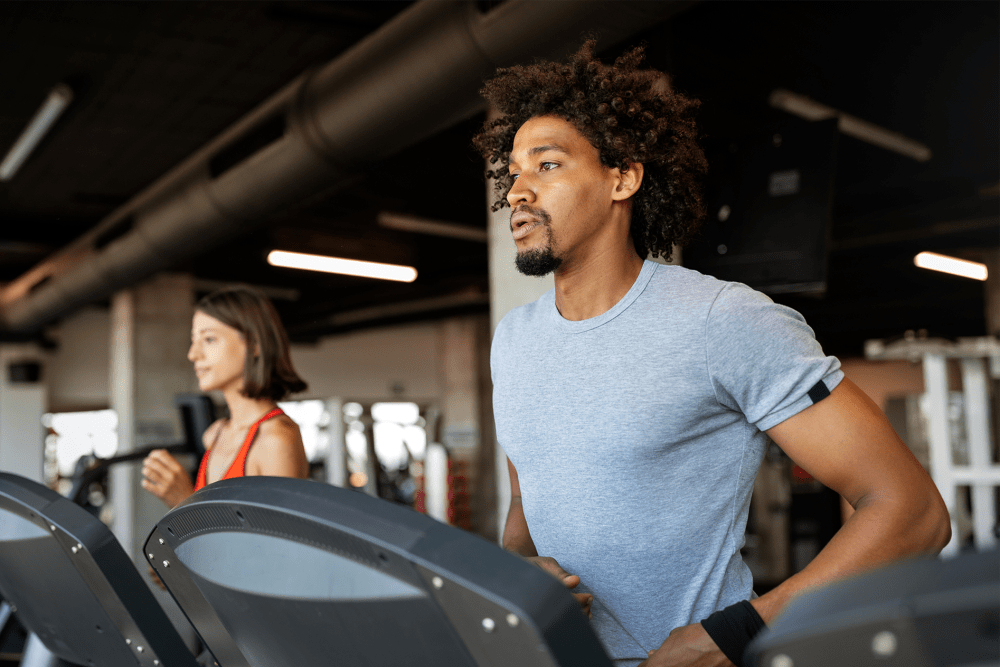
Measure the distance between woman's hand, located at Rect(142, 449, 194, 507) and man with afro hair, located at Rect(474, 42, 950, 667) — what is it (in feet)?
3.77

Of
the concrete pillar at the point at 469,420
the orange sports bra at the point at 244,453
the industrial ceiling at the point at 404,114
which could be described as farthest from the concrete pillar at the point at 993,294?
the orange sports bra at the point at 244,453

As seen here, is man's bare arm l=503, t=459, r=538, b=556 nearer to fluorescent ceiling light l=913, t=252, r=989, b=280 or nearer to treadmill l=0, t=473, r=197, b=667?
treadmill l=0, t=473, r=197, b=667

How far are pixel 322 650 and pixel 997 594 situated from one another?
50cm

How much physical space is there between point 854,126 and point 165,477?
4798 mm

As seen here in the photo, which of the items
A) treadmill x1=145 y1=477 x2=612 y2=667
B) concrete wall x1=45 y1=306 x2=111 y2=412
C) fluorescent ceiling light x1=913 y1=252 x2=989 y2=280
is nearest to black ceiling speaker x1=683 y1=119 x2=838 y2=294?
treadmill x1=145 y1=477 x2=612 y2=667

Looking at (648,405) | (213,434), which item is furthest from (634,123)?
(213,434)

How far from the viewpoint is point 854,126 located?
5.45 m

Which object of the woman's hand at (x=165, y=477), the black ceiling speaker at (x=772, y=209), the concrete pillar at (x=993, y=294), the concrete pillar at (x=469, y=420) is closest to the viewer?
the woman's hand at (x=165, y=477)

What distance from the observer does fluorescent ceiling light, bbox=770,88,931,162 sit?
5129mm

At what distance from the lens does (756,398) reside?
102 centimetres

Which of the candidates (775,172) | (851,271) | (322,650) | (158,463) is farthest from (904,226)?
Result: (322,650)

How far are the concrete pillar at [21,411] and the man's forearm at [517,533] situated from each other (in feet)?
37.2

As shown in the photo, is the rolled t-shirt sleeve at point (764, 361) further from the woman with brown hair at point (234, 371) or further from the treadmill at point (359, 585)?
the woman with brown hair at point (234, 371)

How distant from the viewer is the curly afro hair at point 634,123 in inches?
51.3
